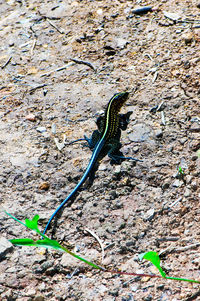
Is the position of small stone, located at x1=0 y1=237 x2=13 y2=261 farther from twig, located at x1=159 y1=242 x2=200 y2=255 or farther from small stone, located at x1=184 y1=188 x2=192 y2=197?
small stone, located at x1=184 y1=188 x2=192 y2=197

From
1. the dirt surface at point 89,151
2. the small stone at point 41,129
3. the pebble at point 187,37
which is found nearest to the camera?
the dirt surface at point 89,151

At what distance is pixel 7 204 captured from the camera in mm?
3113

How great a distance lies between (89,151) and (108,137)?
10.0 inches

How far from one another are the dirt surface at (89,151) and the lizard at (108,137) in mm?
85

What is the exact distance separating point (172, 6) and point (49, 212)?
349cm

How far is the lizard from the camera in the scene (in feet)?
10.9

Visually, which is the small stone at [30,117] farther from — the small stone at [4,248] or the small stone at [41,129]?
the small stone at [4,248]

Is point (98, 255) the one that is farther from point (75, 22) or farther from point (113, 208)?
point (75, 22)

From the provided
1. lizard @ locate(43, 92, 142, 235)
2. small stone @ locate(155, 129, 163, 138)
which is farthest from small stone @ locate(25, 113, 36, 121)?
small stone @ locate(155, 129, 163, 138)

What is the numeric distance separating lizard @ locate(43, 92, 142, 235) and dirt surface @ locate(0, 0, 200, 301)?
9 centimetres

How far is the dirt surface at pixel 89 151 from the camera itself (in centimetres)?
266

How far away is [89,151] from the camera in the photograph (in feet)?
11.7

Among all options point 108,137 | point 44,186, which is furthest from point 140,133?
point 44,186

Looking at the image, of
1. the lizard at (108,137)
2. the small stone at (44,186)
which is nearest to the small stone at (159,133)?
the lizard at (108,137)
